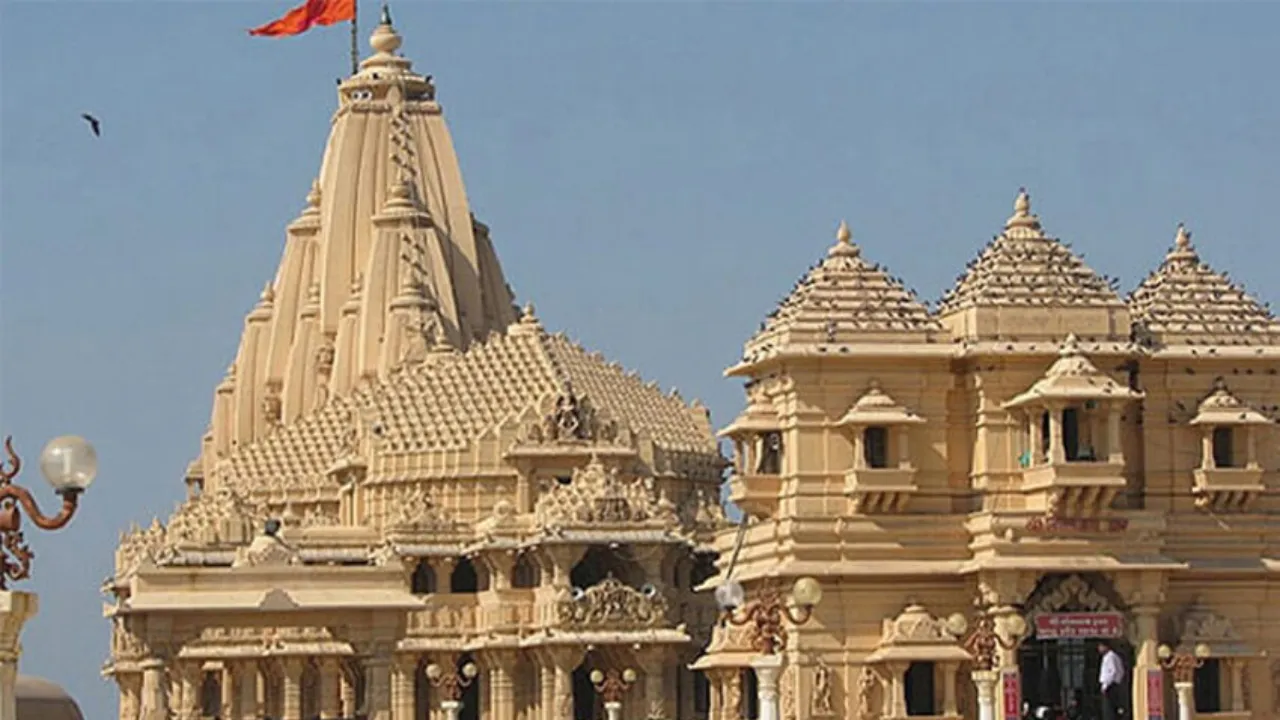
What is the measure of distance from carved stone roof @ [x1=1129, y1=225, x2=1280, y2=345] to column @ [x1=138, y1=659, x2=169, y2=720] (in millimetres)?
21672

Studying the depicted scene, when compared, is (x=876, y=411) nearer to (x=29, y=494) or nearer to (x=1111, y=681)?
(x=1111, y=681)

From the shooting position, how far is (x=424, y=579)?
8838cm

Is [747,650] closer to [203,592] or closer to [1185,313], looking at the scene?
[1185,313]

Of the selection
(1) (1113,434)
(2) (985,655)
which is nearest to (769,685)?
(2) (985,655)

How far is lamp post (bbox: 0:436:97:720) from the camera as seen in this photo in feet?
104

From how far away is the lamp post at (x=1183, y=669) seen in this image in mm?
62750

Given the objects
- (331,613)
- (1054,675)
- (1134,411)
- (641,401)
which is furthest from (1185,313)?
(641,401)

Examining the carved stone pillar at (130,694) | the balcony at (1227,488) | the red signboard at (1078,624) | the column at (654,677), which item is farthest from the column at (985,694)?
the carved stone pillar at (130,694)

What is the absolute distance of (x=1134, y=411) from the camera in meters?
66.3

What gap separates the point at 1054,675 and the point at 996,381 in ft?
17.0

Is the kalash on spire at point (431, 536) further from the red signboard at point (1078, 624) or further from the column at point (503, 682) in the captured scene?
the red signboard at point (1078, 624)

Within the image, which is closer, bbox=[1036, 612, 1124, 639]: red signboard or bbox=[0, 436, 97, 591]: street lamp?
bbox=[0, 436, 97, 591]: street lamp

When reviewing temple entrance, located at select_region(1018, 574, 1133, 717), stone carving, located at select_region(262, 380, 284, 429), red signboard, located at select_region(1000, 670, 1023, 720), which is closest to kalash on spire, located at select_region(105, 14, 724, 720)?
stone carving, located at select_region(262, 380, 284, 429)

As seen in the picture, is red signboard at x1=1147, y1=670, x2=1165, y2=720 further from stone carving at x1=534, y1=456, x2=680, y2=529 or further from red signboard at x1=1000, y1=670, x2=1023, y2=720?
stone carving at x1=534, y1=456, x2=680, y2=529
